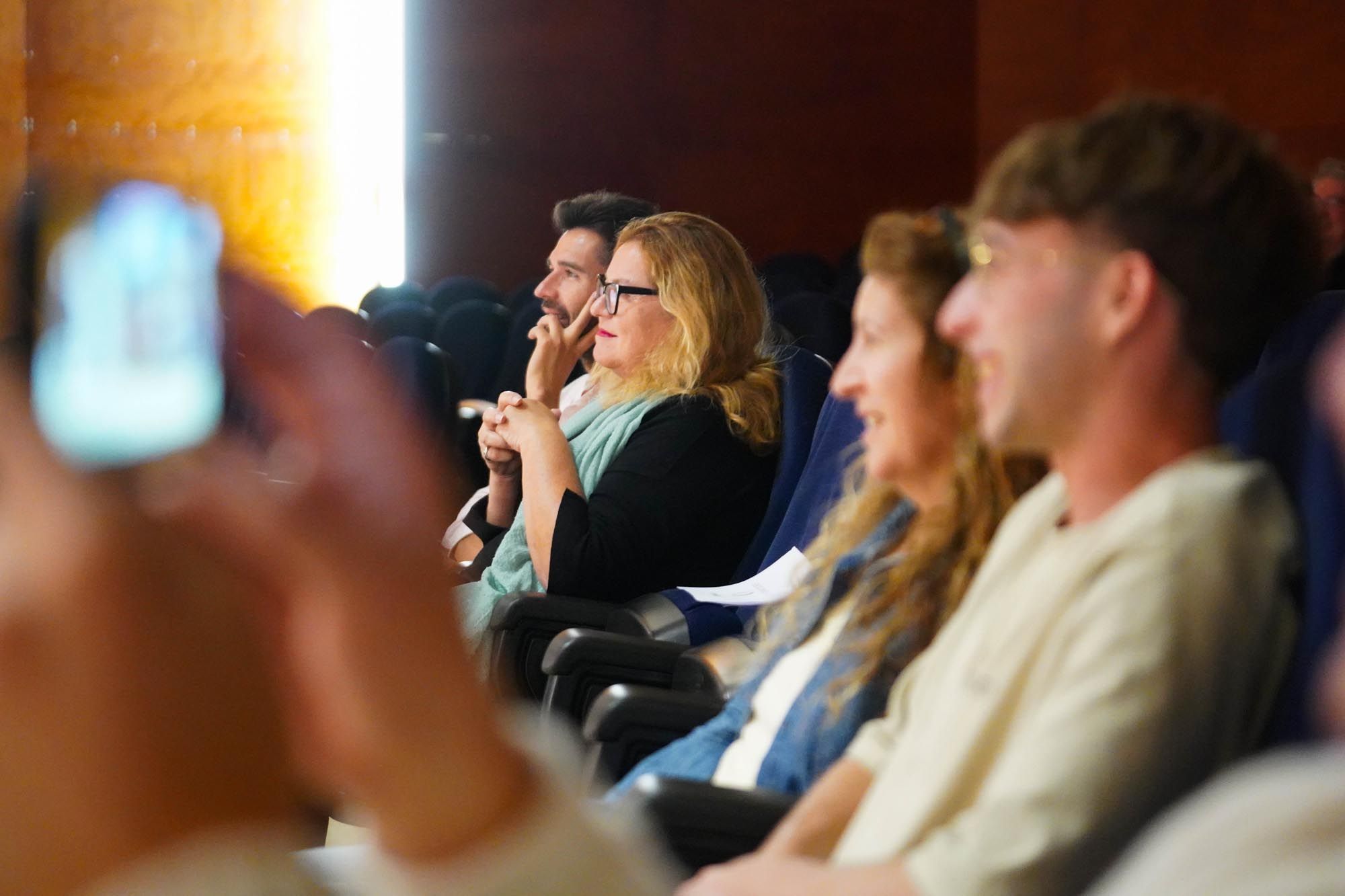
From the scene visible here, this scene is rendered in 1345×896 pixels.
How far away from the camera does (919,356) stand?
141 centimetres

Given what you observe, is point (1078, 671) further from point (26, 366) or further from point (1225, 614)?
point (26, 366)

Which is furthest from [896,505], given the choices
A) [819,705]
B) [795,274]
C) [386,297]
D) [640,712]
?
[386,297]

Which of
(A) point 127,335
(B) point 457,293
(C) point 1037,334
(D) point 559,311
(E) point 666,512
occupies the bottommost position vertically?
(B) point 457,293

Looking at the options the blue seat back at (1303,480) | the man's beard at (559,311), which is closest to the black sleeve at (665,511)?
the man's beard at (559,311)

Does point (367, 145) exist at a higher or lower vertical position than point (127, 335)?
lower

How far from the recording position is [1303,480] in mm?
1071

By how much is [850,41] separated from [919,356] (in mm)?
6685

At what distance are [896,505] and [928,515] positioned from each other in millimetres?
121

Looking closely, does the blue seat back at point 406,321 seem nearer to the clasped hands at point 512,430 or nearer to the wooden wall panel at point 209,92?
the clasped hands at point 512,430

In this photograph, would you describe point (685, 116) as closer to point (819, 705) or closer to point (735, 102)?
point (735, 102)

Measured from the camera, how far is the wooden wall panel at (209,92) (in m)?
7.23

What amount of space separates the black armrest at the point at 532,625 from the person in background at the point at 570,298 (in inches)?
23.6

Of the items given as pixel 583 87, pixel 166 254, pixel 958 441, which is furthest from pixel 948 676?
pixel 583 87

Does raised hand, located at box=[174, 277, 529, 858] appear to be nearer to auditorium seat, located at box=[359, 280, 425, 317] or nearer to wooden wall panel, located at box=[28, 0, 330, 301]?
auditorium seat, located at box=[359, 280, 425, 317]
